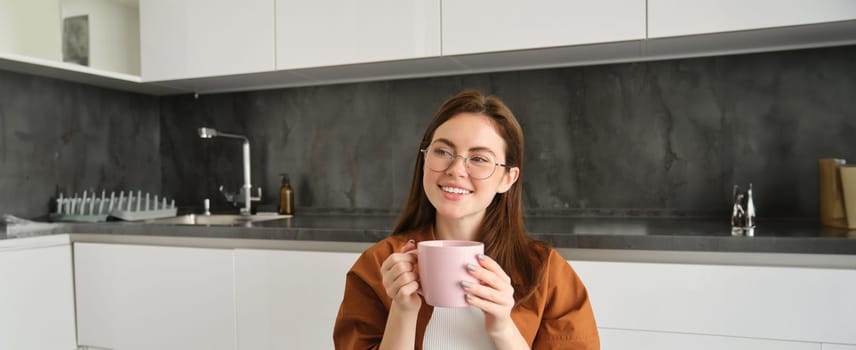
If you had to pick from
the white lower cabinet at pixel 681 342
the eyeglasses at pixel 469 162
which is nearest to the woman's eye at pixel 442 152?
the eyeglasses at pixel 469 162

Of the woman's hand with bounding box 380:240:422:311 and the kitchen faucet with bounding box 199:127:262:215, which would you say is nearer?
the woman's hand with bounding box 380:240:422:311

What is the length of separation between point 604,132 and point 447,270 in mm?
1528

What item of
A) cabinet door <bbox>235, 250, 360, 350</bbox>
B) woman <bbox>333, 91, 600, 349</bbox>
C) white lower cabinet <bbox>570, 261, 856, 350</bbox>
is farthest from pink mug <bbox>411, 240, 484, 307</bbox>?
cabinet door <bbox>235, 250, 360, 350</bbox>

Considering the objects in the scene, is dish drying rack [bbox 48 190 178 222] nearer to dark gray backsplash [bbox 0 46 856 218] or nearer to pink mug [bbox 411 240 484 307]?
dark gray backsplash [bbox 0 46 856 218]

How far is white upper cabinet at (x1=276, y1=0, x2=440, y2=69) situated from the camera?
1953 mm

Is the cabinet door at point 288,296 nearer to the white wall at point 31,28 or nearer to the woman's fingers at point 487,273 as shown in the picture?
the woman's fingers at point 487,273

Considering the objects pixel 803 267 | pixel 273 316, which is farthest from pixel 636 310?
pixel 273 316

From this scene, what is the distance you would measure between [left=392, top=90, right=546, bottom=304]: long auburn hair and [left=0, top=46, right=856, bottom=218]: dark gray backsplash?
3.73ft

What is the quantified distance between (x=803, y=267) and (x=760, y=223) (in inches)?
17.6

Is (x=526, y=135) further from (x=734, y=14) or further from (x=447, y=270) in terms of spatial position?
(x=447, y=270)

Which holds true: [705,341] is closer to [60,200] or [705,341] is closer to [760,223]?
[760,223]

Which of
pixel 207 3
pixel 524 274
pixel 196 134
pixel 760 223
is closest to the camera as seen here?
pixel 524 274

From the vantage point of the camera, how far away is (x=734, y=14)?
1.64 meters

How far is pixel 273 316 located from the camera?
5.93 ft
